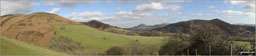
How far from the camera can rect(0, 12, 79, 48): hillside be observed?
97938 mm

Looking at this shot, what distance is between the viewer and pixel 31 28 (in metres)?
107

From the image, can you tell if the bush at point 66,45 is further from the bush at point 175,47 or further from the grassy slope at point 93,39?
the bush at point 175,47

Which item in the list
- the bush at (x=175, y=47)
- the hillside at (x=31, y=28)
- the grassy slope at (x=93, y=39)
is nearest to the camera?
the bush at (x=175, y=47)

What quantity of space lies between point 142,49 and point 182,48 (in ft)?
33.6

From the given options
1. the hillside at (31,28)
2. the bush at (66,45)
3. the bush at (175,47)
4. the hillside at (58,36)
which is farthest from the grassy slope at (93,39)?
the bush at (175,47)

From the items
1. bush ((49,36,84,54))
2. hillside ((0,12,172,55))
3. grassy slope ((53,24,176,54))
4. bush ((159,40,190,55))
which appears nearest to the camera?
bush ((159,40,190,55))

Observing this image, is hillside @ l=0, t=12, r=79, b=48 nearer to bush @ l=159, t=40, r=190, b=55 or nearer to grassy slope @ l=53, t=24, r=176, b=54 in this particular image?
grassy slope @ l=53, t=24, r=176, b=54

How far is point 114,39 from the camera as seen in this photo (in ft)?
343

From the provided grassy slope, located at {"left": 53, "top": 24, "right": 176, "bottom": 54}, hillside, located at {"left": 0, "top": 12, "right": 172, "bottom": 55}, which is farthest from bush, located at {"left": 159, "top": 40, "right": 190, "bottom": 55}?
grassy slope, located at {"left": 53, "top": 24, "right": 176, "bottom": 54}

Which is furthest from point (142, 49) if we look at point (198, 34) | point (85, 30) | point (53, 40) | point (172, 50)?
point (85, 30)

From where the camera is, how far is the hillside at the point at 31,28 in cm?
9794

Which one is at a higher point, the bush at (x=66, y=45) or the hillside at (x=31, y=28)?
the hillside at (x=31, y=28)

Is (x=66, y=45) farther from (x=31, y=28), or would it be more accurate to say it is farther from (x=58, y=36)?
(x=31, y=28)

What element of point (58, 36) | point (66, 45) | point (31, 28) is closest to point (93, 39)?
point (58, 36)
